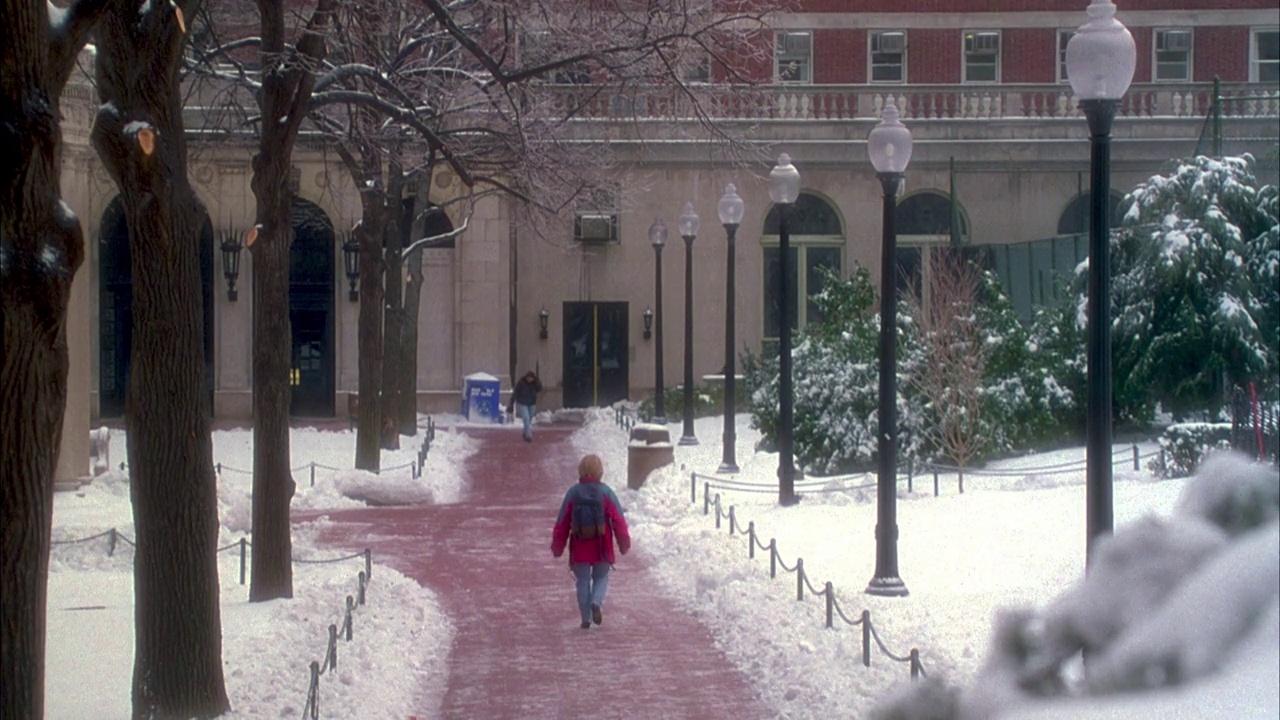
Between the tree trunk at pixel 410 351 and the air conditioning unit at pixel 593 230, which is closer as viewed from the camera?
the tree trunk at pixel 410 351

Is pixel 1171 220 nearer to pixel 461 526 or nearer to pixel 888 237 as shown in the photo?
pixel 888 237

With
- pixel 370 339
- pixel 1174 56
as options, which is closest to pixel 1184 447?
pixel 370 339

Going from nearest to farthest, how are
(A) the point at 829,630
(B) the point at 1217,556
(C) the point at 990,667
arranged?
(B) the point at 1217,556, (C) the point at 990,667, (A) the point at 829,630

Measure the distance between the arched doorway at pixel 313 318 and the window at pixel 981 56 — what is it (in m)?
18.1

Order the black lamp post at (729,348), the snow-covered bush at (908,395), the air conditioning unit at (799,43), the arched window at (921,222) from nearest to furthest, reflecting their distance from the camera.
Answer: the snow-covered bush at (908,395) < the black lamp post at (729,348) < the arched window at (921,222) < the air conditioning unit at (799,43)

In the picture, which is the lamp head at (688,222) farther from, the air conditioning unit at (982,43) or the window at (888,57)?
the air conditioning unit at (982,43)

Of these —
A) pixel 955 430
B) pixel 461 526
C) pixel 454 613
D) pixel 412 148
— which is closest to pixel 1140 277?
pixel 955 430

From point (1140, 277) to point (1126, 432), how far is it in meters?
5.45

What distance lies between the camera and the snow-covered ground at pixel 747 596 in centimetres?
988

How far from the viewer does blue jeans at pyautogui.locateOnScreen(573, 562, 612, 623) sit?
12984 mm

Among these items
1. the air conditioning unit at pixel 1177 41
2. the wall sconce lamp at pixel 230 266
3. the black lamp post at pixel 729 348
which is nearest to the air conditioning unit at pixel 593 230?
the wall sconce lamp at pixel 230 266

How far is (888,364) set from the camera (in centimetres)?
1338

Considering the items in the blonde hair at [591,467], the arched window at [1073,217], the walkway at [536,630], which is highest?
the arched window at [1073,217]

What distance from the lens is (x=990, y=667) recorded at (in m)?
1.89
